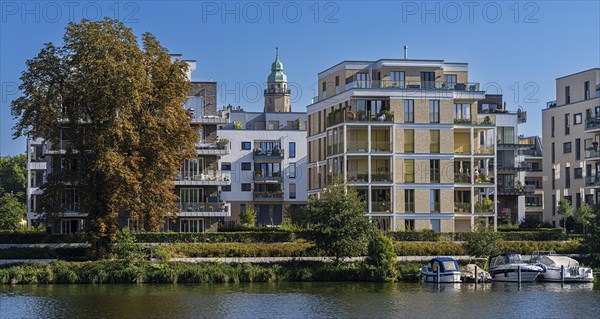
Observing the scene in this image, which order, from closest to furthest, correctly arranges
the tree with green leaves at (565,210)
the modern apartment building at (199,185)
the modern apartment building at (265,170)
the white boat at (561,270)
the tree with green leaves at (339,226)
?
1. the white boat at (561,270)
2. the tree with green leaves at (339,226)
3. the modern apartment building at (199,185)
4. the tree with green leaves at (565,210)
5. the modern apartment building at (265,170)

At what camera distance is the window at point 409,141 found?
84812mm

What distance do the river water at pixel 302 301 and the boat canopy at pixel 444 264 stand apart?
1406 millimetres

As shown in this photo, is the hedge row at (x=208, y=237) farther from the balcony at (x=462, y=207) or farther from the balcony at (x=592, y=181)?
the balcony at (x=592, y=181)

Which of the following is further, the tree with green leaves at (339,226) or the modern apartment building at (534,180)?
the modern apartment building at (534,180)

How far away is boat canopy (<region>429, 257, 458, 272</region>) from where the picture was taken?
210 ft

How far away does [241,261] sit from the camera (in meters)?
66.9

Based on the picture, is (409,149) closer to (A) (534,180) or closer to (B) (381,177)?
(B) (381,177)

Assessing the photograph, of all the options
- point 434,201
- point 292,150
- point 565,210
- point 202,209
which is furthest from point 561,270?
point 292,150

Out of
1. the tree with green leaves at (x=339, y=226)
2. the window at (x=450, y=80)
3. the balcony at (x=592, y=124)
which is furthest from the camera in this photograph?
the balcony at (x=592, y=124)

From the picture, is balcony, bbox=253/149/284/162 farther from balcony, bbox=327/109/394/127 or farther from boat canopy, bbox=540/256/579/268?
boat canopy, bbox=540/256/579/268

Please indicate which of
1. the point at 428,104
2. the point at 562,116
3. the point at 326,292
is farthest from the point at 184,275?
the point at 562,116

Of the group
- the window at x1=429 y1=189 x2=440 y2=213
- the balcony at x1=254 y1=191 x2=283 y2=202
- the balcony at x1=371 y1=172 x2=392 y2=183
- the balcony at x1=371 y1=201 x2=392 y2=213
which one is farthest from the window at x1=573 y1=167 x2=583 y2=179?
the balcony at x1=254 y1=191 x2=283 y2=202

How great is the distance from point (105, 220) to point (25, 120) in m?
8.97

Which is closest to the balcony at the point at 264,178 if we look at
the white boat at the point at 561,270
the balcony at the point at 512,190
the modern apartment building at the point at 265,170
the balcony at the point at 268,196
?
the modern apartment building at the point at 265,170
